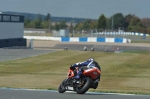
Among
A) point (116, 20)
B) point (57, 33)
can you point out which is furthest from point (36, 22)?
point (57, 33)

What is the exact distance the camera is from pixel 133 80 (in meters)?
A: 26.6

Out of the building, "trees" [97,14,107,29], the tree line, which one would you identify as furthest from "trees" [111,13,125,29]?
the building

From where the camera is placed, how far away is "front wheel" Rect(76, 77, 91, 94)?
14046 millimetres

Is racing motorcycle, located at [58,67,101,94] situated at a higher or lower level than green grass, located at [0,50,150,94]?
higher

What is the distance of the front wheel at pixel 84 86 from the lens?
14.0 metres

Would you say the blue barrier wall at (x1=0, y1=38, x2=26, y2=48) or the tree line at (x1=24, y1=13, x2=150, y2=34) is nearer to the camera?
the blue barrier wall at (x1=0, y1=38, x2=26, y2=48)

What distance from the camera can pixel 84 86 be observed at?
46.3ft

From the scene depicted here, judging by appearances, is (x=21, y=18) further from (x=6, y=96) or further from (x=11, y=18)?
(x=6, y=96)

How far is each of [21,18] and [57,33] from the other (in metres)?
36.5

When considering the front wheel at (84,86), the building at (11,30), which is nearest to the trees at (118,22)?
the building at (11,30)

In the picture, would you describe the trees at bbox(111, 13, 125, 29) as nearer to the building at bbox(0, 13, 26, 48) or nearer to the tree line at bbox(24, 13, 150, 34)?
the tree line at bbox(24, 13, 150, 34)

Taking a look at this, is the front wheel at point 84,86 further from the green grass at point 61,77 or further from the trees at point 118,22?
the trees at point 118,22

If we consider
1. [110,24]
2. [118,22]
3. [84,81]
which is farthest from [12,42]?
[118,22]

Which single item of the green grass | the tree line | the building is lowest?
the green grass
